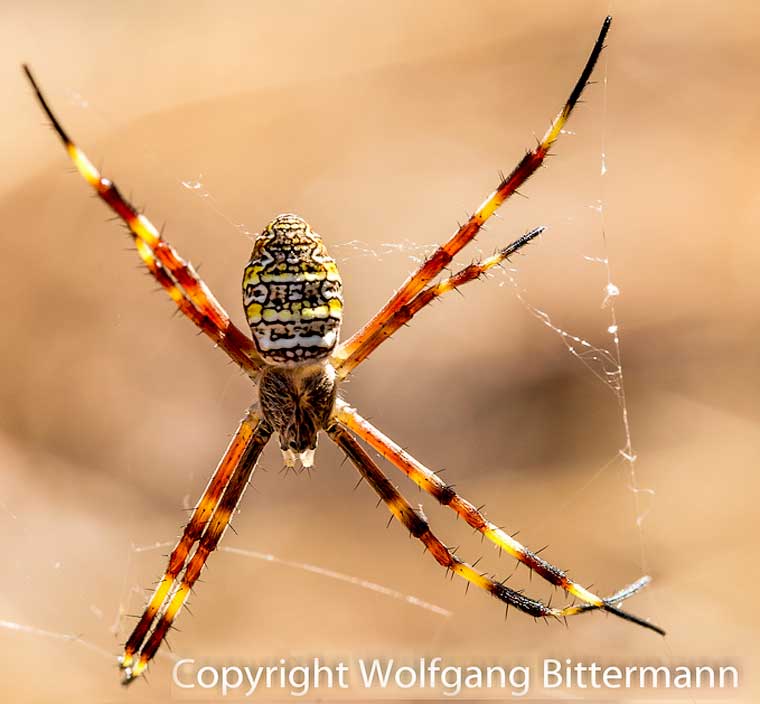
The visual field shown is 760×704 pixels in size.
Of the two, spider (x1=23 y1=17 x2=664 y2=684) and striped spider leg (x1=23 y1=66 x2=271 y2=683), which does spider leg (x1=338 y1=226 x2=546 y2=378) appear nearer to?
spider (x1=23 y1=17 x2=664 y2=684)

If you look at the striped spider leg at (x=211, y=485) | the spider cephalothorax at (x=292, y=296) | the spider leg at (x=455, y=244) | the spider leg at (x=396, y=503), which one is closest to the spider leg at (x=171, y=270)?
the striped spider leg at (x=211, y=485)

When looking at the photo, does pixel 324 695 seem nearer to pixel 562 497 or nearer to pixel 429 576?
pixel 429 576

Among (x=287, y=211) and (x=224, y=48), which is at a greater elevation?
(x=224, y=48)

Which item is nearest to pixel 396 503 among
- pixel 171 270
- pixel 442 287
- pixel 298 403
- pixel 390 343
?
pixel 298 403

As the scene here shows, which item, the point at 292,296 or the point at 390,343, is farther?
the point at 390,343

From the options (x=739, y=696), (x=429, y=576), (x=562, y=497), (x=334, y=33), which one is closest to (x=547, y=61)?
(x=334, y=33)

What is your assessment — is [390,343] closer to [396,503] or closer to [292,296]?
[396,503]

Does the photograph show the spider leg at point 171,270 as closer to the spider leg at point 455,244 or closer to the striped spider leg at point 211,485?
the striped spider leg at point 211,485
